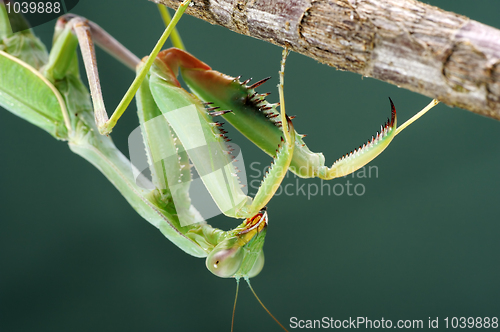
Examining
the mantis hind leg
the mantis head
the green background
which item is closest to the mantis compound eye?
the mantis head

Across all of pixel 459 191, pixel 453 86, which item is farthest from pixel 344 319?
pixel 453 86

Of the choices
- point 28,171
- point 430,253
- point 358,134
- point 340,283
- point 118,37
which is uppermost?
point 118,37

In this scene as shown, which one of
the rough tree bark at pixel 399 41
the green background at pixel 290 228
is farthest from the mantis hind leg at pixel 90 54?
the green background at pixel 290 228

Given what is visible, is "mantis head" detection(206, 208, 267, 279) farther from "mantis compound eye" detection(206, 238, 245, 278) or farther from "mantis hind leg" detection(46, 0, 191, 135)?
"mantis hind leg" detection(46, 0, 191, 135)

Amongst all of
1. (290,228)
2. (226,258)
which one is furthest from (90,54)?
(290,228)

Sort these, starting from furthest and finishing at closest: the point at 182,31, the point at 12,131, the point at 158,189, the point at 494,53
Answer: the point at 182,31 < the point at 12,131 < the point at 158,189 < the point at 494,53

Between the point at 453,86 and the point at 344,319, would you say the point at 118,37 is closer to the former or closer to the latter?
the point at 453,86

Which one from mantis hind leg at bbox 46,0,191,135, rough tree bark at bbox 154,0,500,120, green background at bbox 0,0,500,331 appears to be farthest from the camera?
green background at bbox 0,0,500,331
